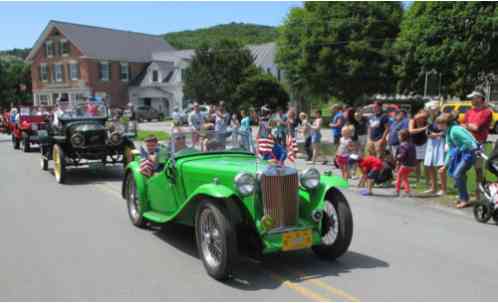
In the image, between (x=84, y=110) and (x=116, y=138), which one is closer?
(x=116, y=138)

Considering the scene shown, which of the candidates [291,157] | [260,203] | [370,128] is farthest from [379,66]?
[260,203]

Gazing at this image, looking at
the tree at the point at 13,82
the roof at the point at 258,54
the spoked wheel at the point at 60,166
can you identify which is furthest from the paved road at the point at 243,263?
the tree at the point at 13,82

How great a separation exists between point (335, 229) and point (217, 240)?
4.60 ft

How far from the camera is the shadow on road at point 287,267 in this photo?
4.97 meters

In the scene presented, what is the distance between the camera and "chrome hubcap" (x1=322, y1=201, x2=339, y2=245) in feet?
18.0

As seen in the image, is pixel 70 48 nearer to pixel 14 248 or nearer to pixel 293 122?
pixel 293 122

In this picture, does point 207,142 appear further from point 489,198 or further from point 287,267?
point 489,198

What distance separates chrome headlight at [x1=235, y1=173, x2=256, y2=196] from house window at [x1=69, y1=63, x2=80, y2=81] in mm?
50214

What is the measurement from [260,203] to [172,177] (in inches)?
64.5

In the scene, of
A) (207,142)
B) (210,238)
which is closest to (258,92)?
(207,142)

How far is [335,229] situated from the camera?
18.0 ft

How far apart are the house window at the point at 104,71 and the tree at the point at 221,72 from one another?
639 inches

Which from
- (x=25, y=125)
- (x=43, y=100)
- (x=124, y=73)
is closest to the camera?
(x=25, y=125)

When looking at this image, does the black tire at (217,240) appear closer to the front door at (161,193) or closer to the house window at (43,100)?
the front door at (161,193)
